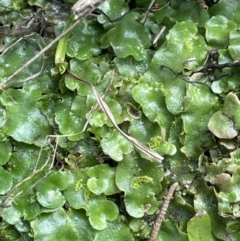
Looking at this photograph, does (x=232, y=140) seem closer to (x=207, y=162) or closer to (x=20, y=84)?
(x=207, y=162)

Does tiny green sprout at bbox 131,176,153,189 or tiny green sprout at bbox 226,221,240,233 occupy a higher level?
tiny green sprout at bbox 131,176,153,189

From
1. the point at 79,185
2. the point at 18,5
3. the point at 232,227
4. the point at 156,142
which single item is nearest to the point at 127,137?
the point at 156,142

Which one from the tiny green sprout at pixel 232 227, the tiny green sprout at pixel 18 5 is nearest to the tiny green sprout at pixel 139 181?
the tiny green sprout at pixel 232 227

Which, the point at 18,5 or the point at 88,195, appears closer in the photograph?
the point at 88,195

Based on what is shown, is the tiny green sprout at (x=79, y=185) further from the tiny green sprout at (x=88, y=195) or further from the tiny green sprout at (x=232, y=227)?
the tiny green sprout at (x=232, y=227)

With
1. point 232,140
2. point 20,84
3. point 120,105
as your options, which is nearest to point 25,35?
point 20,84

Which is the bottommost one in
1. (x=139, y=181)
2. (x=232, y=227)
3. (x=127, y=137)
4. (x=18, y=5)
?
(x=232, y=227)

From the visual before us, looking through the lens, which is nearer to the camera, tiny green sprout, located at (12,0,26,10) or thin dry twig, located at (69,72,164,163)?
thin dry twig, located at (69,72,164,163)

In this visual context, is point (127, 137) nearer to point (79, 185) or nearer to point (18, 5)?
point (79, 185)

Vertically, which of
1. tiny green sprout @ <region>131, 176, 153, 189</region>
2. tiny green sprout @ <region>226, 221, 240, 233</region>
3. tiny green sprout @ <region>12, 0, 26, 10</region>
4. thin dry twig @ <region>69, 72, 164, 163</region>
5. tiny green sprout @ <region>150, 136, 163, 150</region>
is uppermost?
tiny green sprout @ <region>12, 0, 26, 10</region>

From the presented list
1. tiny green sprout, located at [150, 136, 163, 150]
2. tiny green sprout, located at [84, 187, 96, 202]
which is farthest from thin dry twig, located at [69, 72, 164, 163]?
tiny green sprout, located at [84, 187, 96, 202]

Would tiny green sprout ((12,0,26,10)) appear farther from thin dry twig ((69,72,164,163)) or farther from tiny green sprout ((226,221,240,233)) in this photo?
tiny green sprout ((226,221,240,233))
